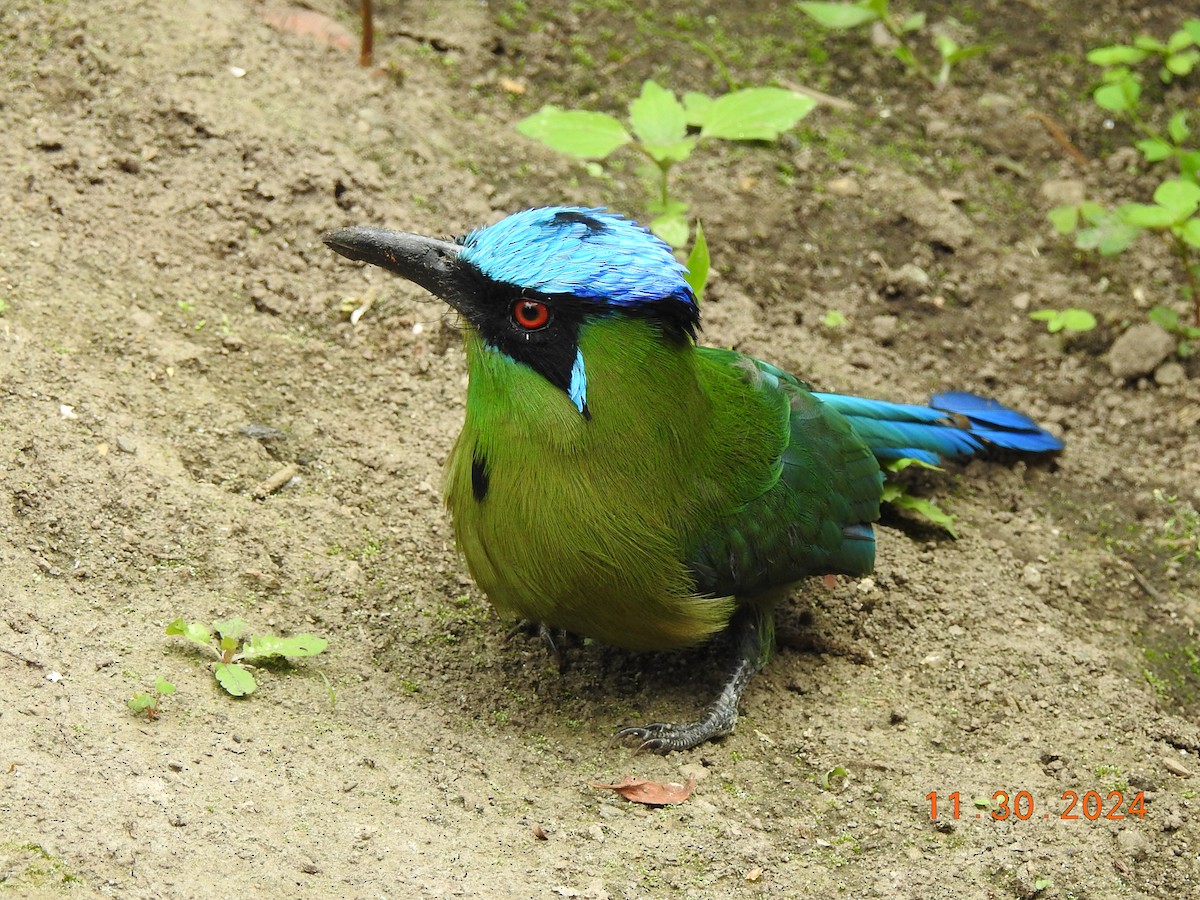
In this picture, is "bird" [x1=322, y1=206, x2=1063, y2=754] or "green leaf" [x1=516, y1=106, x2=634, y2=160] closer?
"bird" [x1=322, y1=206, x2=1063, y2=754]

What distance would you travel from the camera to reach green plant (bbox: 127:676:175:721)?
339cm

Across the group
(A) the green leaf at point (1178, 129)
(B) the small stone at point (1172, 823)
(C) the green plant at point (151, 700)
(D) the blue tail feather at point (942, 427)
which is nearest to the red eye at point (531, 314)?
(C) the green plant at point (151, 700)

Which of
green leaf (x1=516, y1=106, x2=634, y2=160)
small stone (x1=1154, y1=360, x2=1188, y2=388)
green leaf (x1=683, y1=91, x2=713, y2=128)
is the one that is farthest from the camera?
small stone (x1=1154, y1=360, x2=1188, y2=388)

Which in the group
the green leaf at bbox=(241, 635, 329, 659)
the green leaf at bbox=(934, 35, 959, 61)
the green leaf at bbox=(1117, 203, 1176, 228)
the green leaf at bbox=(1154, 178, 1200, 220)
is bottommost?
the green leaf at bbox=(241, 635, 329, 659)

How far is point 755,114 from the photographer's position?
5266 mm

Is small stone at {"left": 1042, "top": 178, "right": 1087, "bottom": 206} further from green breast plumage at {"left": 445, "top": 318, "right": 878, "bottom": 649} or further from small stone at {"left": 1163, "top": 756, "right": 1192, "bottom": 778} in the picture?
small stone at {"left": 1163, "top": 756, "right": 1192, "bottom": 778}

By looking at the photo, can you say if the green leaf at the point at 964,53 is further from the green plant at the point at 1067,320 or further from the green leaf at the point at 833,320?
the green leaf at the point at 833,320

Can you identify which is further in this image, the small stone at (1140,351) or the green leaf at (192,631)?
the small stone at (1140,351)

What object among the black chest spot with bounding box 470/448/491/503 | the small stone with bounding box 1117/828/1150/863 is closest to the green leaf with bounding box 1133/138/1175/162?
the small stone with bounding box 1117/828/1150/863

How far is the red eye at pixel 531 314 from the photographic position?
11.9 ft

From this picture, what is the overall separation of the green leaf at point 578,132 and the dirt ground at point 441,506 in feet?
2.27

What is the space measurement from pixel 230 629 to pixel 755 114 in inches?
117

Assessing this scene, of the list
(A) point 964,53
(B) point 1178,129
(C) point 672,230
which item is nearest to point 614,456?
(C) point 672,230

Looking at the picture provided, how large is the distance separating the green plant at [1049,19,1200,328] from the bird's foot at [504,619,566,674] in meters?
3.03
